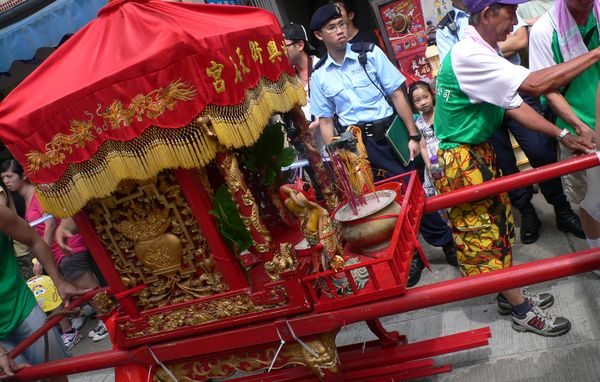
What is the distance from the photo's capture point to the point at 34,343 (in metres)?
3.48

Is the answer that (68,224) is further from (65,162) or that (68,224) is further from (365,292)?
(365,292)

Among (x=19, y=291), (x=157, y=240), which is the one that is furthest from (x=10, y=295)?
(x=157, y=240)

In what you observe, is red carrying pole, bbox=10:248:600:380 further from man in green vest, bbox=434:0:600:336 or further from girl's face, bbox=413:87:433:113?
girl's face, bbox=413:87:433:113

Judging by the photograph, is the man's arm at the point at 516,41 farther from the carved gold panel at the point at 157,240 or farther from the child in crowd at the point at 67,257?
the child in crowd at the point at 67,257

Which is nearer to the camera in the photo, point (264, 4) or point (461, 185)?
point (461, 185)

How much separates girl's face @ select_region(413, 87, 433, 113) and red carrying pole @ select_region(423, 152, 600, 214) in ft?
5.83

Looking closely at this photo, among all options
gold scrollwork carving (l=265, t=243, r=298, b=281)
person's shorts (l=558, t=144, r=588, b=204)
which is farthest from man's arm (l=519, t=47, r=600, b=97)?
gold scrollwork carving (l=265, t=243, r=298, b=281)

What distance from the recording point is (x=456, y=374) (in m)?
3.22

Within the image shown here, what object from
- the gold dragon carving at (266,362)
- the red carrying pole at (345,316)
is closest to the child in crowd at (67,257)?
the red carrying pole at (345,316)

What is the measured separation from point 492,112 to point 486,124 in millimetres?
70

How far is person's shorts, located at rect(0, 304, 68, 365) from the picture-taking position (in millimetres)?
3414

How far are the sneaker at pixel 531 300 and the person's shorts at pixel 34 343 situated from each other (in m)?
2.71

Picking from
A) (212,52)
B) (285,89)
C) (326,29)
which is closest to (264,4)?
(326,29)

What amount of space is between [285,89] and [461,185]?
115 centimetres
